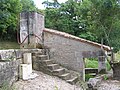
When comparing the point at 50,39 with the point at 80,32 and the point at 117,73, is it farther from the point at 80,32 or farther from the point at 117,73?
the point at 80,32

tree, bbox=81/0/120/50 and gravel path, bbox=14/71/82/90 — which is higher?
tree, bbox=81/0/120/50

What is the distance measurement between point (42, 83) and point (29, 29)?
3.41m

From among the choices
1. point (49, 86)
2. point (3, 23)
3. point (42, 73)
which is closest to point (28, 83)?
point (49, 86)

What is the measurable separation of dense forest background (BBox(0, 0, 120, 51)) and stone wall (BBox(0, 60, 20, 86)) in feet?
14.1

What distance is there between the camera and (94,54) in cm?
1063

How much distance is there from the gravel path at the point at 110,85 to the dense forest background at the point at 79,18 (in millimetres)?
1622

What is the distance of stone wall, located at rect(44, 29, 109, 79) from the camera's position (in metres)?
10.5

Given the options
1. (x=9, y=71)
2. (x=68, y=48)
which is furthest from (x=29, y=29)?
(x=9, y=71)

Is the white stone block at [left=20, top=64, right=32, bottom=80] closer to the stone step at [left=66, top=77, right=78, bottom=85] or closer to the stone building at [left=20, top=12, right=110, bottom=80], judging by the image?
the stone step at [left=66, top=77, right=78, bottom=85]

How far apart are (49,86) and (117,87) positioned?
2.75 meters

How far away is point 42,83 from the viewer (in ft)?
25.1

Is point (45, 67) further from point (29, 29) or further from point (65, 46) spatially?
point (29, 29)

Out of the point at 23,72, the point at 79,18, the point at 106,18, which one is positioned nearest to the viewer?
the point at 23,72

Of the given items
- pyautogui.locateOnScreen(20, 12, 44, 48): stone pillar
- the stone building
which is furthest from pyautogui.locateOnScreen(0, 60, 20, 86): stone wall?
the stone building
